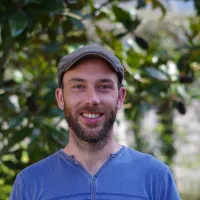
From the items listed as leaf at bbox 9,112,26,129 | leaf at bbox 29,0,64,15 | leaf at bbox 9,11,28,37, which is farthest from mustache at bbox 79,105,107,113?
leaf at bbox 9,112,26,129

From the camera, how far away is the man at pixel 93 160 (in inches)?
72.6

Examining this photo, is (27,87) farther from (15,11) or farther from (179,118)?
(179,118)

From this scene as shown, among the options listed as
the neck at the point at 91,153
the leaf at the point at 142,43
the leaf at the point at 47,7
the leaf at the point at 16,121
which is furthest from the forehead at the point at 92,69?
the leaf at the point at 142,43

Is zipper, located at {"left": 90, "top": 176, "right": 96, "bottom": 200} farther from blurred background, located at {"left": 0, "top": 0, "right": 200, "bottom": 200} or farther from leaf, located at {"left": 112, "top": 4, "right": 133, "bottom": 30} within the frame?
leaf, located at {"left": 112, "top": 4, "right": 133, "bottom": 30}

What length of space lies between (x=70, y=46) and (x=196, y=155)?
27.8 feet

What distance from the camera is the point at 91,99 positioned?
1.86m

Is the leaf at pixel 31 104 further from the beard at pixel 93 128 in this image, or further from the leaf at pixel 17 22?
the beard at pixel 93 128

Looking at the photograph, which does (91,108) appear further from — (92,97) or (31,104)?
(31,104)

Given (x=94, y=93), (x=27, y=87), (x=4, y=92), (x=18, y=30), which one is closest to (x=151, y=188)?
(x=94, y=93)

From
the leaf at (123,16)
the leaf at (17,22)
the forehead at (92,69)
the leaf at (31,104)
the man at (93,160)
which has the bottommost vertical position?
the man at (93,160)

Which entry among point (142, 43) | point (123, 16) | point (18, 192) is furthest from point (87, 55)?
point (142, 43)

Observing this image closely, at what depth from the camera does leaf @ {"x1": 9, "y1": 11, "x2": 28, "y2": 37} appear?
2762mm

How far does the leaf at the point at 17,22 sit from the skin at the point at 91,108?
2.91 feet

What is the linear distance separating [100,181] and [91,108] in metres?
0.25
